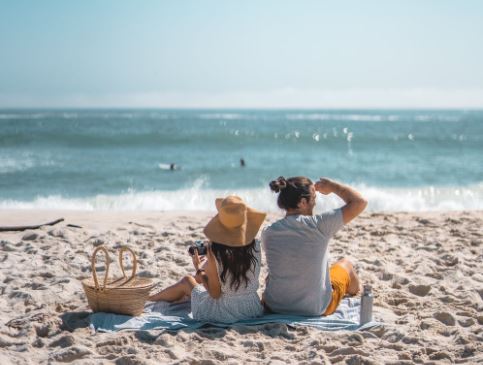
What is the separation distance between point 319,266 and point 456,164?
55.6 ft

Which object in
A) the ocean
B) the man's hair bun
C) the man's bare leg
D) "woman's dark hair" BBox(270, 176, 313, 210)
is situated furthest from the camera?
the ocean

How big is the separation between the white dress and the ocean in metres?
6.66

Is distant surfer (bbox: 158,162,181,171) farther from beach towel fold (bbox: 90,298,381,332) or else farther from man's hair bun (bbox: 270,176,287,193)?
man's hair bun (bbox: 270,176,287,193)

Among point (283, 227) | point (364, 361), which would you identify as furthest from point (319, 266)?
point (364, 361)

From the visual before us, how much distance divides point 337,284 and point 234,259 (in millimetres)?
909

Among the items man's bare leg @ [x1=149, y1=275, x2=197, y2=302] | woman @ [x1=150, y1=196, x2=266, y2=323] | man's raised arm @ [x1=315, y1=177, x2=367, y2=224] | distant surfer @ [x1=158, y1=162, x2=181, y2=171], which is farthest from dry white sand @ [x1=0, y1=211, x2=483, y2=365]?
distant surfer @ [x1=158, y1=162, x2=181, y2=171]

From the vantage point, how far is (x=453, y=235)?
25.1 ft

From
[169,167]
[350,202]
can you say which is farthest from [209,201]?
[350,202]

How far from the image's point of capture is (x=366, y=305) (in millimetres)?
4543

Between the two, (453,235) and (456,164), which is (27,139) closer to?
(456,164)

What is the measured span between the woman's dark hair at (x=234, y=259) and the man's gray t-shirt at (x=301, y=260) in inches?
6.8

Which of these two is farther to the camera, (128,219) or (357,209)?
(128,219)

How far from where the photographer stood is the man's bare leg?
16.2 feet

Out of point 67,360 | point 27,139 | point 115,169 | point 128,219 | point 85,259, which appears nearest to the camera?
point 67,360
